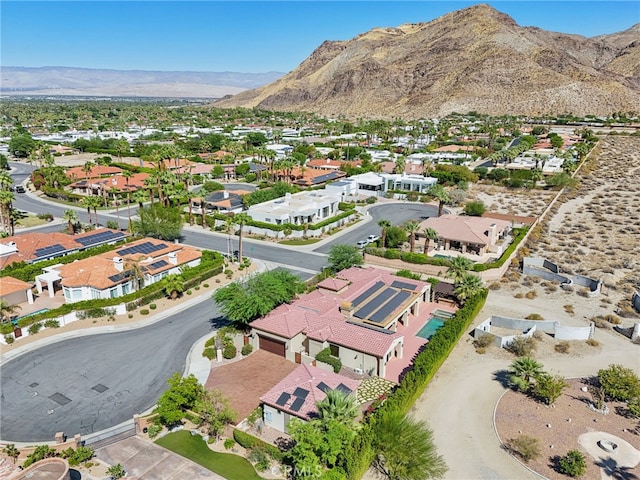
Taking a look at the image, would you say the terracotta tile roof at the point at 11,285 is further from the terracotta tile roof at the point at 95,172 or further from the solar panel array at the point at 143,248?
the terracotta tile roof at the point at 95,172

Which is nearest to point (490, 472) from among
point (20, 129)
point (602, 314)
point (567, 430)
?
point (567, 430)

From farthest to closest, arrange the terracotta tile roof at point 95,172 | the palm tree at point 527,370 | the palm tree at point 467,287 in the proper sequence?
the terracotta tile roof at point 95,172 → the palm tree at point 467,287 → the palm tree at point 527,370

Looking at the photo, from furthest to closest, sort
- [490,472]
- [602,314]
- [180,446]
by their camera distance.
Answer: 1. [602,314]
2. [180,446]
3. [490,472]

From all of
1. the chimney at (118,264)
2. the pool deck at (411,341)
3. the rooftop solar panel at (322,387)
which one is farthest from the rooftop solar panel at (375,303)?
the chimney at (118,264)

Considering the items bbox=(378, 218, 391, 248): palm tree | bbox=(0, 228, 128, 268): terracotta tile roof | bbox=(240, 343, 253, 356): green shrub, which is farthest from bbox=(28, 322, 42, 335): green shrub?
bbox=(378, 218, 391, 248): palm tree

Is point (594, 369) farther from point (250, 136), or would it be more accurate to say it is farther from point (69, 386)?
point (250, 136)
